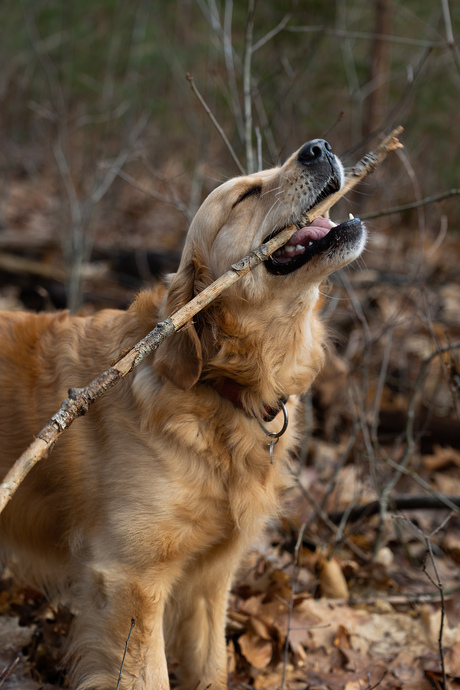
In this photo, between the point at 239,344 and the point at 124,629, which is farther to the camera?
the point at 239,344

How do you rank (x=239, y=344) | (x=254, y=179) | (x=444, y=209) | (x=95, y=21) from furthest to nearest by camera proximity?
(x=95, y=21) → (x=444, y=209) → (x=254, y=179) → (x=239, y=344)

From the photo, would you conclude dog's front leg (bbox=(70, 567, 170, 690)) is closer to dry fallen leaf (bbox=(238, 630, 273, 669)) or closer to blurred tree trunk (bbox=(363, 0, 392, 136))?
dry fallen leaf (bbox=(238, 630, 273, 669))

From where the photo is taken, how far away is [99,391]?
206cm

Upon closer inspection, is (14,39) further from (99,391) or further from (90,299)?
(99,391)

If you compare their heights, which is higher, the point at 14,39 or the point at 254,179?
the point at 14,39

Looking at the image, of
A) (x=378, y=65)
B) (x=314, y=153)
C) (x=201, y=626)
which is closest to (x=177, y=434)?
(x=201, y=626)

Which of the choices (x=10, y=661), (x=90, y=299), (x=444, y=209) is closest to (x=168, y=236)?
(x=90, y=299)

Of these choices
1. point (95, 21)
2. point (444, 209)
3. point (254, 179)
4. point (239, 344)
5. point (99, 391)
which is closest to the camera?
point (99, 391)

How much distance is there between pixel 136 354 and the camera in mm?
2137

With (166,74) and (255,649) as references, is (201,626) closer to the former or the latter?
(255,649)

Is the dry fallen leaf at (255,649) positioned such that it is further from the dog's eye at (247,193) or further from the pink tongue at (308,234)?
the dog's eye at (247,193)

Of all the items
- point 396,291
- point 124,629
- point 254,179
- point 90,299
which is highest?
point 90,299

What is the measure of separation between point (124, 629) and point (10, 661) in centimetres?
75

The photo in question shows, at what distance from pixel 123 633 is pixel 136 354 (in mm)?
1215
